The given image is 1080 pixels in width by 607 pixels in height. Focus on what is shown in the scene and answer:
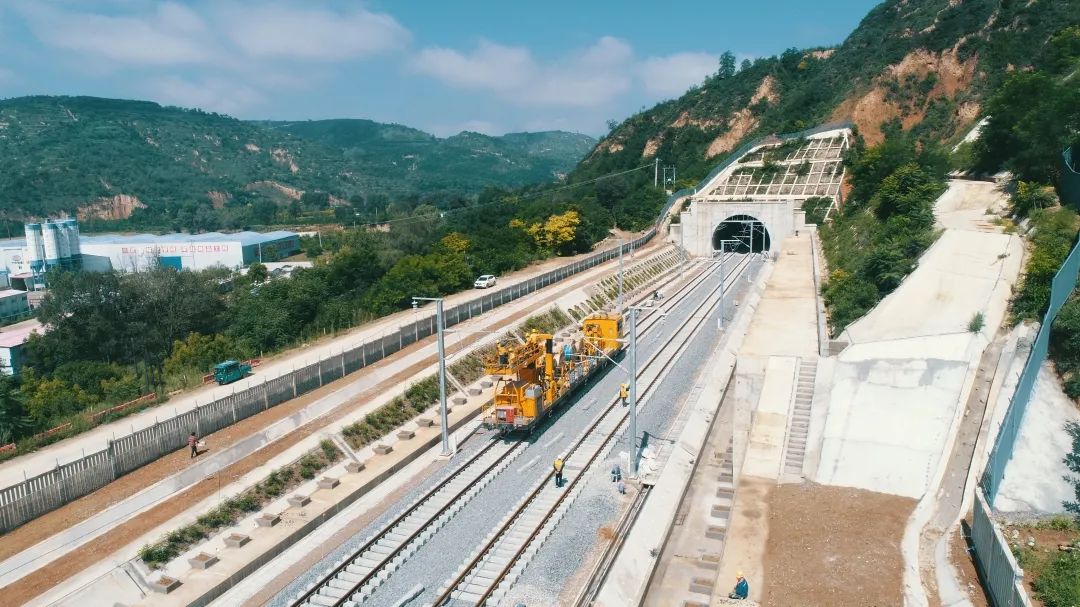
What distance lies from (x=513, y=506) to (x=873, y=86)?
290 ft

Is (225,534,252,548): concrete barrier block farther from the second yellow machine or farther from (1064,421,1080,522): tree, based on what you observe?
(1064,421,1080,522): tree


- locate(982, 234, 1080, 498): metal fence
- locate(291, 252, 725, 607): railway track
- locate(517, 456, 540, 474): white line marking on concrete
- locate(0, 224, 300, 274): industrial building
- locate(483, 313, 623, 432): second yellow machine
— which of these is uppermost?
locate(982, 234, 1080, 498): metal fence

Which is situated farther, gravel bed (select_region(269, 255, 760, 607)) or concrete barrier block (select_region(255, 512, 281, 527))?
concrete barrier block (select_region(255, 512, 281, 527))

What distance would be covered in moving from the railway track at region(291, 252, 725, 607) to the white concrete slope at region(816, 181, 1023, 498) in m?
11.0

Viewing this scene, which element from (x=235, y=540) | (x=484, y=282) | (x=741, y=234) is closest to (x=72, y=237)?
(x=484, y=282)

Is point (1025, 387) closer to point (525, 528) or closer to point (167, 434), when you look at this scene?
point (525, 528)

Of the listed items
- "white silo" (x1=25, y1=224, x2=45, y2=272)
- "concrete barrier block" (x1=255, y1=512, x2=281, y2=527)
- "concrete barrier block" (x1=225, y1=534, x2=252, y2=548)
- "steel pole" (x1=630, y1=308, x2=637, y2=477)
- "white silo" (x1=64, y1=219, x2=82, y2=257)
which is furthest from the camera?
"white silo" (x1=64, y1=219, x2=82, y2=257)

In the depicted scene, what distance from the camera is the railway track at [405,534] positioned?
1664 centimetres

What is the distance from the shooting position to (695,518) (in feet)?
68.4

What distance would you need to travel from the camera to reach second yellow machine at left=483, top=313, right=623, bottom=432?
81.8 ft

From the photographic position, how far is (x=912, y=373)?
23875 millimetres

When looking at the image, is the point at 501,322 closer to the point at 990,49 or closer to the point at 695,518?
the point at 695,518

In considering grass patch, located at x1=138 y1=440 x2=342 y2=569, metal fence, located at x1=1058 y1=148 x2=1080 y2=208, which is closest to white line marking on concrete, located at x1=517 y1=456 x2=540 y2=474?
grass patch, located at x1=138 y1=440 x2=342 y2=569

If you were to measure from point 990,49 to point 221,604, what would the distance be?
92602mm
